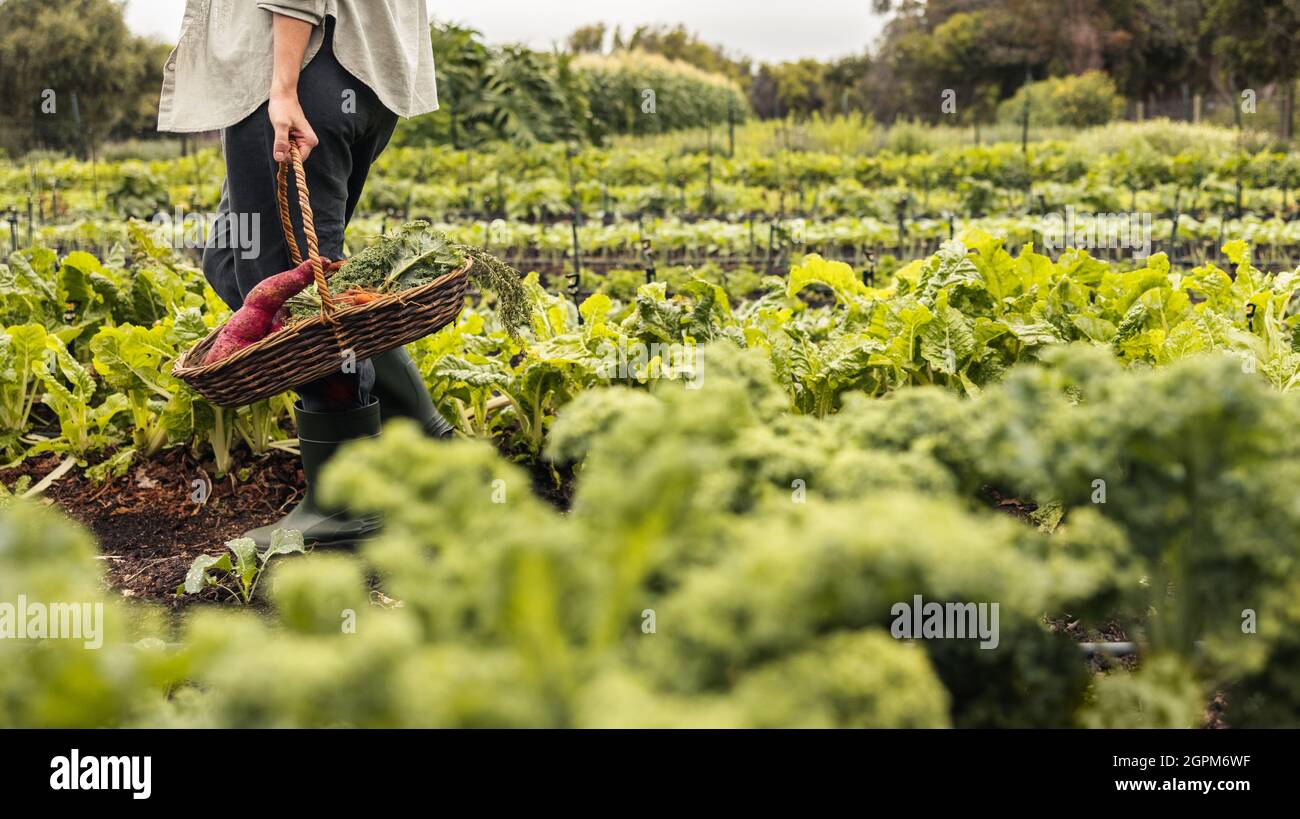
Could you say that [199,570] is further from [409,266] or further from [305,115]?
[305,115]

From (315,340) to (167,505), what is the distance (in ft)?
3.98

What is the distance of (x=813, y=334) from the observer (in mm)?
3375

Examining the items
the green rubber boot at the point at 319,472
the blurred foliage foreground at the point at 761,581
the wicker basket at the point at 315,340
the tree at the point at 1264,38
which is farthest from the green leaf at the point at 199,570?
the tree at the point at 1264,38

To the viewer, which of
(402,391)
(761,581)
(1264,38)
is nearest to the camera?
(761,581)

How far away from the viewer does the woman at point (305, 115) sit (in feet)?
8.56

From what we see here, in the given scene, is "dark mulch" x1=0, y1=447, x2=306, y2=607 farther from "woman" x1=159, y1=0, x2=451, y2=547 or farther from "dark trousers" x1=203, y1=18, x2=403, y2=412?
"dark trousers" x1=203, y1=18, x2=403, y2=412

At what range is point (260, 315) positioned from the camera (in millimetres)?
2570

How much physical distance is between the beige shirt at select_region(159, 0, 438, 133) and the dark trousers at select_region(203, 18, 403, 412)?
5cm

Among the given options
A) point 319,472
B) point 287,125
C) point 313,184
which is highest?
point 287,125

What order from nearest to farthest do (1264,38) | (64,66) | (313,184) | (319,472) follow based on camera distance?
(313,184) → (319,472) → (1264,38) → (64,66)

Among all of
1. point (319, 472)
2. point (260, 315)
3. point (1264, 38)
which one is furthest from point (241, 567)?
point (1264, 38)

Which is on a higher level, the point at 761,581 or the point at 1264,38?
the point at 1264,38

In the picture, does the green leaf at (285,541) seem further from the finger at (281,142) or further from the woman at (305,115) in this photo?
the finger at (281,142)

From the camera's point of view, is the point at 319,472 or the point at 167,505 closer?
the point at 319,472
